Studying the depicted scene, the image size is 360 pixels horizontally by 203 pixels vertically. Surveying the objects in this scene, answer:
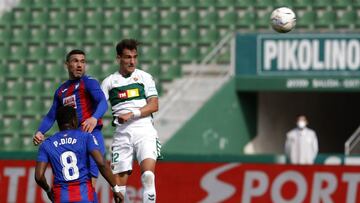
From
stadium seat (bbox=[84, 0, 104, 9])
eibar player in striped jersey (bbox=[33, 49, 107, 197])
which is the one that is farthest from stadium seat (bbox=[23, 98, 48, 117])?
eibar player in striped jersey (bbox=[33, 49, 107, 197])

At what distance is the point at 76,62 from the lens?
9.38 meters

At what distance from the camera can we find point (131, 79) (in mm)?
9984

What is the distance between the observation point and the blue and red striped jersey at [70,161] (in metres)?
7.98

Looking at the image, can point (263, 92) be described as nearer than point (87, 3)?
Yes

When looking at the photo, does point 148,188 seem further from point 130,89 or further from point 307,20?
point 307,20

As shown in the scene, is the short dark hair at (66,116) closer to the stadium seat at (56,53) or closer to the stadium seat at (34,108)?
the stadium seat at (34,108)

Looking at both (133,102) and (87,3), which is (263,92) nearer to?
(87,3)

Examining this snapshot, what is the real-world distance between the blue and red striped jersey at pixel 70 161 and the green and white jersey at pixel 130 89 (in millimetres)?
1911

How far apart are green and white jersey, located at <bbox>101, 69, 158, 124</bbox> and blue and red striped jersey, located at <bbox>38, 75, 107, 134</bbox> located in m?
0.38

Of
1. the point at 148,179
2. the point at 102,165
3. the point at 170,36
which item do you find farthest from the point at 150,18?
the point at 102,165

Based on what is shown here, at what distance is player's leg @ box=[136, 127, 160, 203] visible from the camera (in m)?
9.73

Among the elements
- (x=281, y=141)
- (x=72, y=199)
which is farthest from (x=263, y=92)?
(x=72, y=199)

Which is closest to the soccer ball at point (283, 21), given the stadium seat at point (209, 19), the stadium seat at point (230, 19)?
the stadium seat at point (230, 19)

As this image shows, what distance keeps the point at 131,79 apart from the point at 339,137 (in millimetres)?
13000
